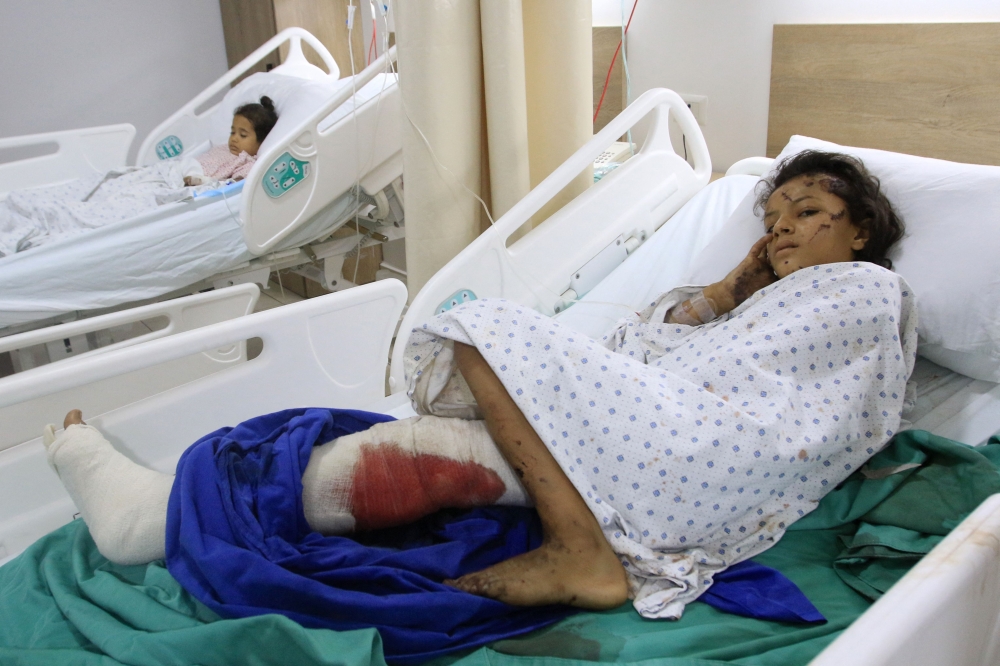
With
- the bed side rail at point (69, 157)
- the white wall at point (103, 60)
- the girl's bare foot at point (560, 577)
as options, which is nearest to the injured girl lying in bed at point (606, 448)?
the girl's bare foot at point (560, 577)

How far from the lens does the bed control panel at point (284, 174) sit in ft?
8.29

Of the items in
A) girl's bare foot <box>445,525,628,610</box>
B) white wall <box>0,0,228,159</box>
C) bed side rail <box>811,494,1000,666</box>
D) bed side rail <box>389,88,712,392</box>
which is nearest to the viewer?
bed side rail <box>811,494,1000,666</box>

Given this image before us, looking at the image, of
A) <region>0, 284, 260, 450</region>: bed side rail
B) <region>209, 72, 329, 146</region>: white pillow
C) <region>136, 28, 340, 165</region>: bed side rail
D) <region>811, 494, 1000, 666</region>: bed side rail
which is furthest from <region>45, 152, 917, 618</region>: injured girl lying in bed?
<region>136, 28, 340, 165</region>: bed side rail

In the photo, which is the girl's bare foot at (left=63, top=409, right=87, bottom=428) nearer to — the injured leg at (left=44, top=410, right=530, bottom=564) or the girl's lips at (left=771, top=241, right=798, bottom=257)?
the injured leg at (left=44, top=410, right=530, bottom=564)

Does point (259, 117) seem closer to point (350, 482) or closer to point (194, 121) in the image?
point (194, 121)

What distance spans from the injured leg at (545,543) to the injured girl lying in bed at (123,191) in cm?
216

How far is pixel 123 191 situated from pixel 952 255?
9.89 feet

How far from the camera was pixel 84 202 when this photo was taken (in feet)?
10.00

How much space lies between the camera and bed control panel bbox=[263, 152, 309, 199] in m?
2.53

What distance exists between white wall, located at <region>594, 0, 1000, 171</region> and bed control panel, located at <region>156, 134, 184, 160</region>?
88.7 inches

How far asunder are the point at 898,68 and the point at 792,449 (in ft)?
4.58

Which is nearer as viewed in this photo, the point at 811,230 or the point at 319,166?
the point at 811,230

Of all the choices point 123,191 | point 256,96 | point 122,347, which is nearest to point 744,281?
point 122,347

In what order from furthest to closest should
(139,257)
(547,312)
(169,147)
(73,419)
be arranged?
(169,147)
(139,257)
(547,312)
(73,419)
